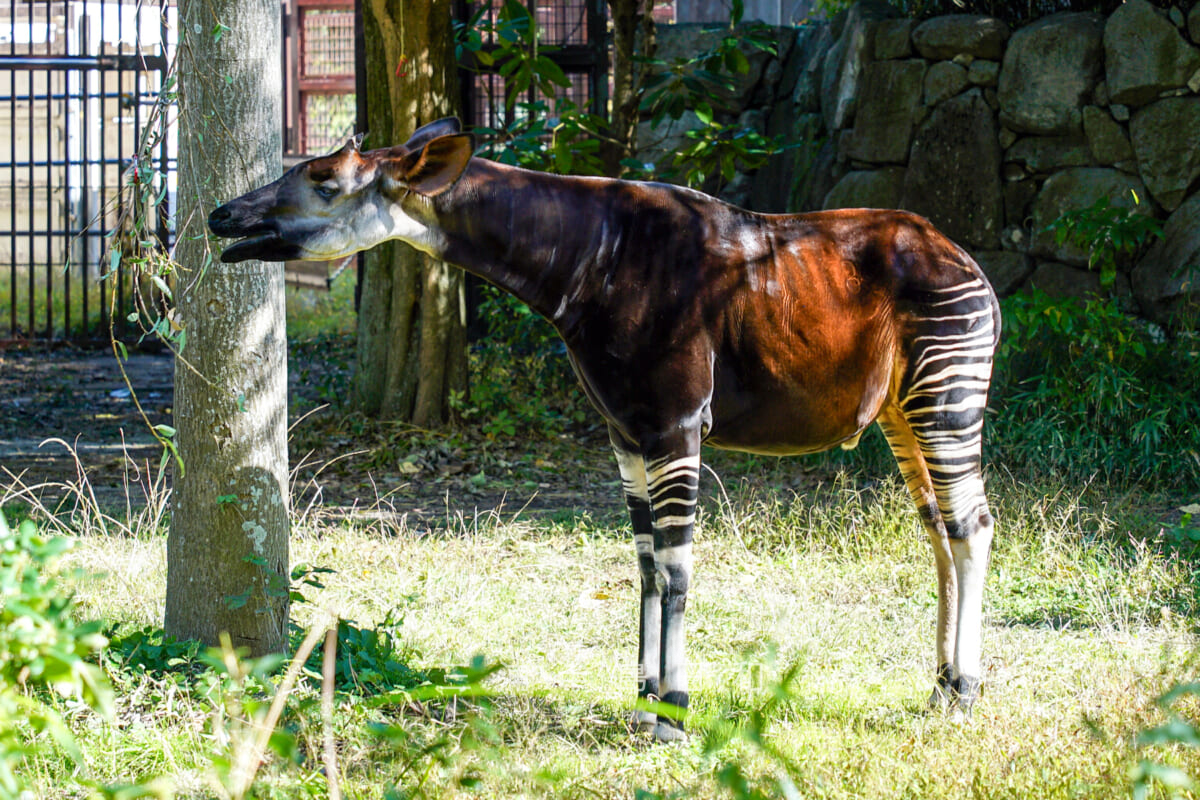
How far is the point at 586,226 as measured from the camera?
3.24 m

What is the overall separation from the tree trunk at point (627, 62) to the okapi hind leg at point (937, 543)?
4.14 meters

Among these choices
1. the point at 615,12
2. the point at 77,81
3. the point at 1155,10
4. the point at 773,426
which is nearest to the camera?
the point at 773,426

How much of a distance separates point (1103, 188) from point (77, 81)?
45.8ft

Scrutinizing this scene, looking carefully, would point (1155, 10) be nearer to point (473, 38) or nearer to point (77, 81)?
point (473, 38)

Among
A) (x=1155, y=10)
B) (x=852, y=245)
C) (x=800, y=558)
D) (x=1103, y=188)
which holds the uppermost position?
(x=1155, y=10)

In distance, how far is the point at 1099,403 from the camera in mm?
6215

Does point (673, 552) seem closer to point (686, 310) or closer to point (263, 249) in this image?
point (686, 310)

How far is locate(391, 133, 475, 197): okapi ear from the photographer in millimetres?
3064

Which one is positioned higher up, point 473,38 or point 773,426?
point 473,38

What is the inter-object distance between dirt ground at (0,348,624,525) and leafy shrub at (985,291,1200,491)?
2290 millimetres

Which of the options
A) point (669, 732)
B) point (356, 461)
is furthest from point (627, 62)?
point (669, 732)

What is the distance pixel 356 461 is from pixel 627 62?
3085 mm

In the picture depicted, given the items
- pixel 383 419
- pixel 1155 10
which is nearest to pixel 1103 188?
pixel 1155 10

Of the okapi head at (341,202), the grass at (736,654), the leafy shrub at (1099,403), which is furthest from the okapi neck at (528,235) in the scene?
the leafy shrub at (1099,403)
